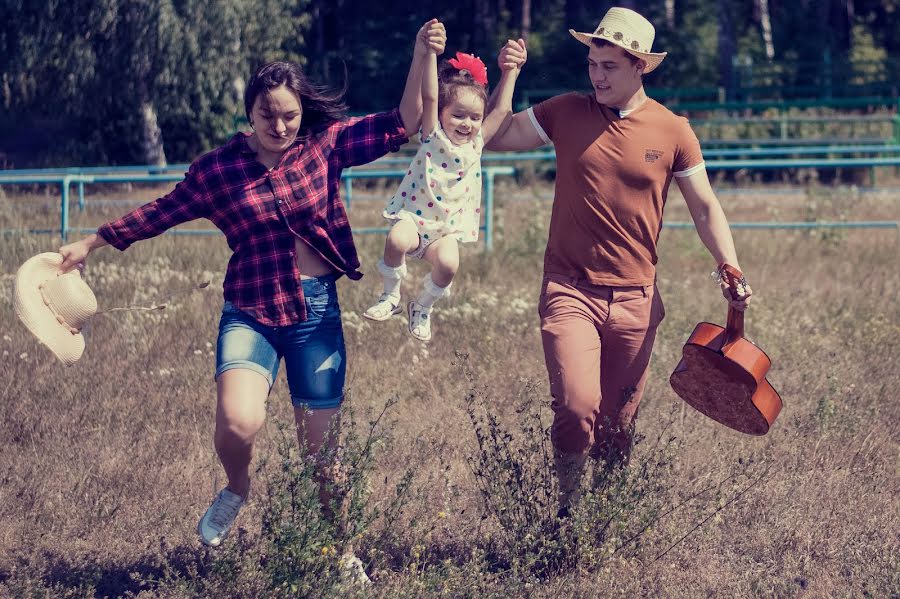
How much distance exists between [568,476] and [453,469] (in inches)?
55.1

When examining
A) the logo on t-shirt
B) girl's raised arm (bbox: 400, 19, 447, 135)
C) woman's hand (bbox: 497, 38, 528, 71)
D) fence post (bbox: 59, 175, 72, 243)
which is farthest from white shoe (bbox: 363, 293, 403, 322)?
fence post (bbox: 59, 175, 72, 243)

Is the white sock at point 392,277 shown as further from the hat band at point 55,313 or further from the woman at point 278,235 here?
the hat band at point 55,313

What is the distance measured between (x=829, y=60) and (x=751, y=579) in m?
29.0

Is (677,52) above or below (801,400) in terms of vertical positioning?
below

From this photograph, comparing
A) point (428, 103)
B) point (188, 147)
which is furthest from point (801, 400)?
point (188, 147)

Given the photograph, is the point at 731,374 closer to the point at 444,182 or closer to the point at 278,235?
the point at 444,182

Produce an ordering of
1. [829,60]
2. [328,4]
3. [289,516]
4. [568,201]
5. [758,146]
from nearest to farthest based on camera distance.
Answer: [289,516], [568,201], [758,146], [829,60], [328,4]

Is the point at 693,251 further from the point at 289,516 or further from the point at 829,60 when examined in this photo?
the point at 829,60

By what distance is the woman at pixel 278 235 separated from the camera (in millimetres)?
4535

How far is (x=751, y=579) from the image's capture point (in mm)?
5188

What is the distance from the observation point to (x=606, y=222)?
16.1ft

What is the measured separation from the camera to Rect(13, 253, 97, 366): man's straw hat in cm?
468

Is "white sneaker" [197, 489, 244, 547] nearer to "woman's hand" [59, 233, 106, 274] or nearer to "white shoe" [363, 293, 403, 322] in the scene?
"white shoe" [363, 293, 403, 322]

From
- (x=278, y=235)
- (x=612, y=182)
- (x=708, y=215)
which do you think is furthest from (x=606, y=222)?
(x=278, y=235)
